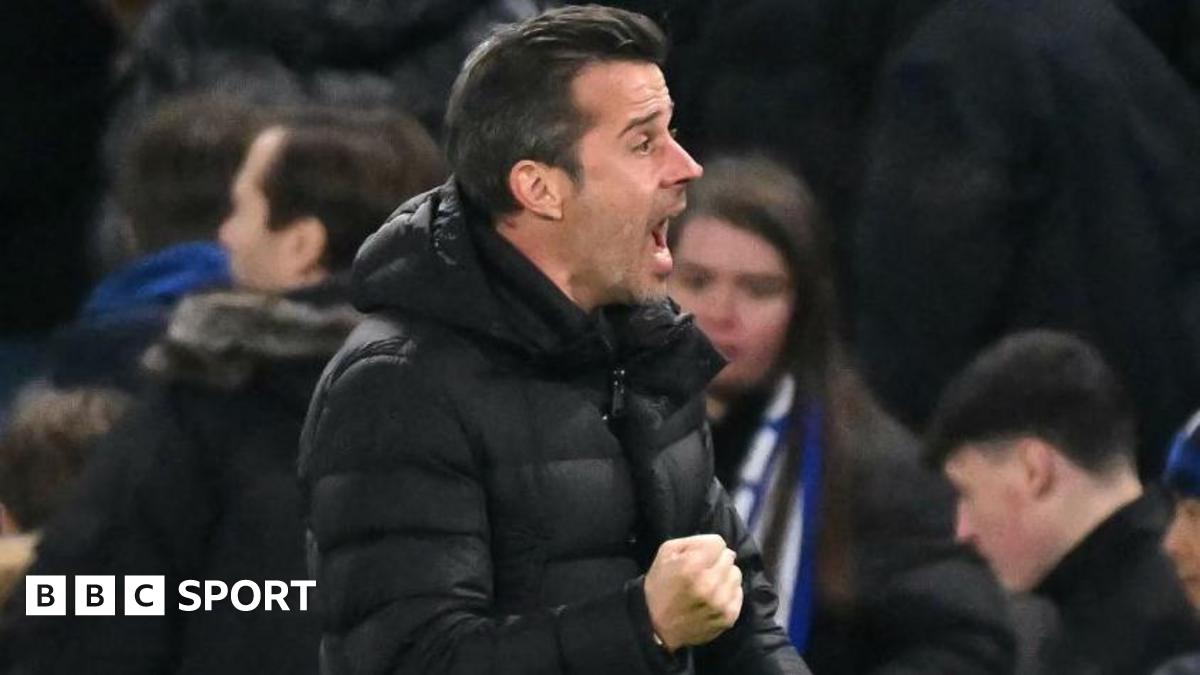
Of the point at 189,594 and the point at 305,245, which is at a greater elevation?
the point at 305,245

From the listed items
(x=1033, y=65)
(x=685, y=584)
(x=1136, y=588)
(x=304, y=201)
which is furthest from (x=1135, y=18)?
(x=685, y=584)

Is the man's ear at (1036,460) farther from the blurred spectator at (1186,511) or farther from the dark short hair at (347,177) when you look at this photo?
the dark short hair at (347,177)

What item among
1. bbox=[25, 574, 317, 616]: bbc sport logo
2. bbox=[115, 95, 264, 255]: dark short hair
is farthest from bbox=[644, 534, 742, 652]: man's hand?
bbox=[115, 95, 264, 255]: dark short hair

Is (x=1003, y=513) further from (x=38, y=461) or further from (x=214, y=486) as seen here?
(x=38, y=461)

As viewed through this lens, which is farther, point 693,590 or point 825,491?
point 825,491

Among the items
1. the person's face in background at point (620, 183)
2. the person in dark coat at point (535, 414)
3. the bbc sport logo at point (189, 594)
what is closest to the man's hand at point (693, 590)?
the person in dark coat at point (535, 414)

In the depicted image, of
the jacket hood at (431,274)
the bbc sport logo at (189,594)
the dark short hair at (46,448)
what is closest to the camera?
the jacket hood at (431,274)

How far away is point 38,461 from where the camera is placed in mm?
3908

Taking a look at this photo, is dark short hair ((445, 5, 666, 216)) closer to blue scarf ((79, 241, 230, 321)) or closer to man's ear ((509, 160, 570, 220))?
man's ear ((509, 160, 570, 220))

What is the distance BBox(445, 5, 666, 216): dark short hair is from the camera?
8.33ft

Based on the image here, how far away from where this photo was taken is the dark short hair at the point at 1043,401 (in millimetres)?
3850

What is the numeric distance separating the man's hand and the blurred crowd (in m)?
1.07

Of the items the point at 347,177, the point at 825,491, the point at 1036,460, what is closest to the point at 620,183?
the point at 347,177

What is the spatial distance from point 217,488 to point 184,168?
2.66ft
